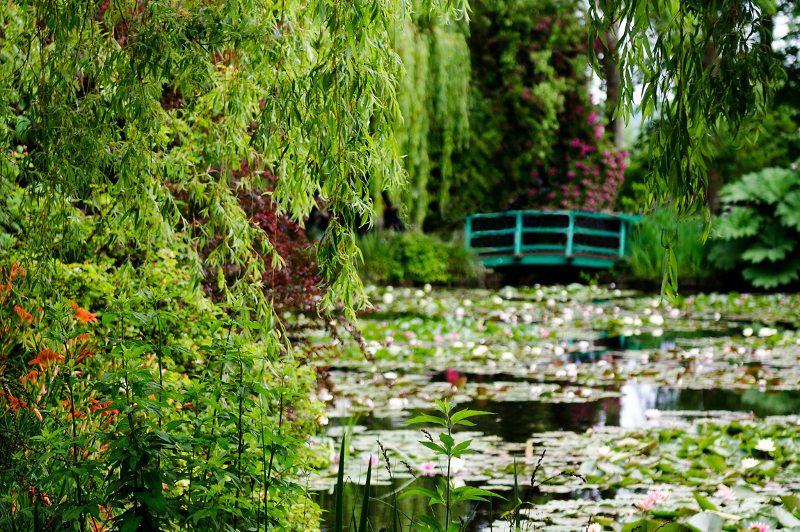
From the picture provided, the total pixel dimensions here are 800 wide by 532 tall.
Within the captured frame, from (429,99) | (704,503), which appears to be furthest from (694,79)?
(429,99)

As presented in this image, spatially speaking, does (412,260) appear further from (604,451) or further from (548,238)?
(604,451)

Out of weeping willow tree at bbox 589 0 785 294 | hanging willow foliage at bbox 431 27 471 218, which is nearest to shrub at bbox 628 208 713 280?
hanging willow foliage at bbox 431 27 471 218

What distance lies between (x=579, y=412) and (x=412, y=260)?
8340 mm

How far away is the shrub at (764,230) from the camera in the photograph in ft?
40.1

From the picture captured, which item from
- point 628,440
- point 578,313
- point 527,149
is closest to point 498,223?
point 527,149

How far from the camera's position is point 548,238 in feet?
50.4

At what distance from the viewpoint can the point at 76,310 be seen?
108 inches

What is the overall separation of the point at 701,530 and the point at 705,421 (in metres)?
1.79

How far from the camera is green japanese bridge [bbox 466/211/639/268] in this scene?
47.8 ft

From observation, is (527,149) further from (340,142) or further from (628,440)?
(340,142)

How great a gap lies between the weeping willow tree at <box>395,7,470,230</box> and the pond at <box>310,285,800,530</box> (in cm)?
258

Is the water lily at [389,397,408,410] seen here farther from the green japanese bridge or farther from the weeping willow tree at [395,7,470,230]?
the green japanese bridge

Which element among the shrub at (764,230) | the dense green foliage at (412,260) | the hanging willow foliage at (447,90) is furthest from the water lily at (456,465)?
the shrub at (764,230)

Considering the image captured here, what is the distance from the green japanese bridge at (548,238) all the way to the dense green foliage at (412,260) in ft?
2.52
